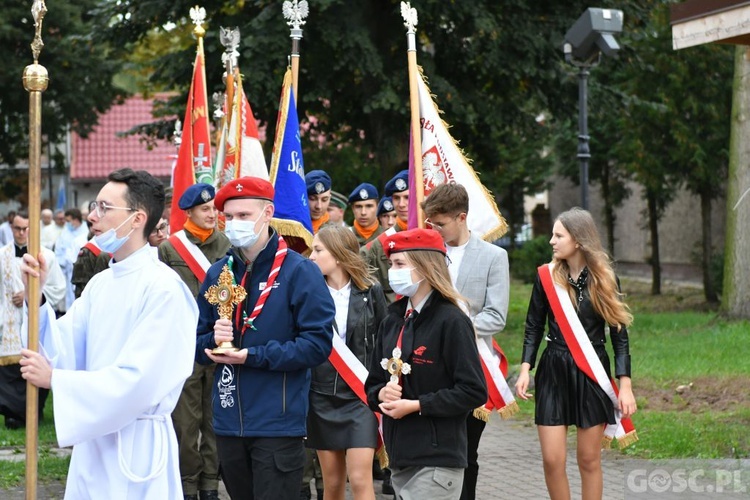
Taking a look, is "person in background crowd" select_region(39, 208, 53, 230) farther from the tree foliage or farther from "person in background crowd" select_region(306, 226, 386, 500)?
"person in background crowd" select_region(306, 226, 386, 500)

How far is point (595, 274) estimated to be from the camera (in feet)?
22.3

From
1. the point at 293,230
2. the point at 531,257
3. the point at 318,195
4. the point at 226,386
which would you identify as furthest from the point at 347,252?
the point at 531,257

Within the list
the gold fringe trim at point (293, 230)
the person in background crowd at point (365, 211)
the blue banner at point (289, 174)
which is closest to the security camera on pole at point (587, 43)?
the person in background crowd at point (365, 211)

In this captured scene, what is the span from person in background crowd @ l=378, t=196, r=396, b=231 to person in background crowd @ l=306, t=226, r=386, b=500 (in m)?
2.75

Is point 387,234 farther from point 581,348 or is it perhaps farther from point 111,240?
point 111,240

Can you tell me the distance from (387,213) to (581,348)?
3.72 meters

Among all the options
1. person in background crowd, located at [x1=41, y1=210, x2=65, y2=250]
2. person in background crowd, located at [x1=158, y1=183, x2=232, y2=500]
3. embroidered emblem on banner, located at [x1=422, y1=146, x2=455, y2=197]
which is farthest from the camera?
person in background crowd, located at [x1=41, y1=210, x2=65, y2=250]

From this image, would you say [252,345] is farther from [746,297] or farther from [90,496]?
[746,297]

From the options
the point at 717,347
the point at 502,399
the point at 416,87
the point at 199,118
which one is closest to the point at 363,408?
the point at 502,399

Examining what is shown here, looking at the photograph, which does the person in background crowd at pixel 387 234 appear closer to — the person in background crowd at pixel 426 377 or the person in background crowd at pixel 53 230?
the person in background crowd at pixel 426 377

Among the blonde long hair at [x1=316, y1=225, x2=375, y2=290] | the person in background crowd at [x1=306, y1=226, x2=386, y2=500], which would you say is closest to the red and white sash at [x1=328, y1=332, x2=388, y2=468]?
the person in background crowd at [x1=306, y1=226, x2=386, y2=500]

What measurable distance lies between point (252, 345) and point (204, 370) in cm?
274

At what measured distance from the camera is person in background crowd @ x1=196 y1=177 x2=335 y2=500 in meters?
5.48

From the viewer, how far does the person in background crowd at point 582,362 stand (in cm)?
677
